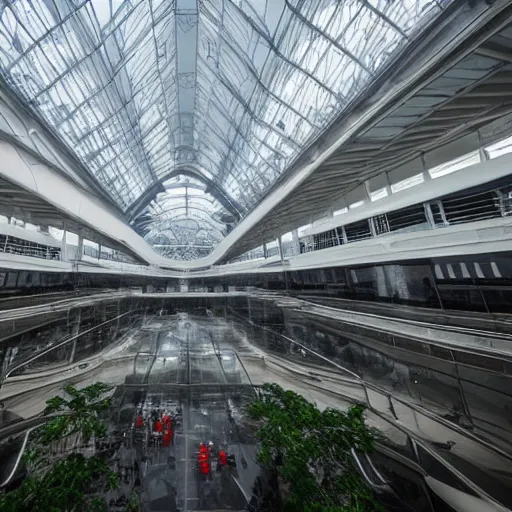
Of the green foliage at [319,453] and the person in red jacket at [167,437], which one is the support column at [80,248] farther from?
the green foliage at [319,453]

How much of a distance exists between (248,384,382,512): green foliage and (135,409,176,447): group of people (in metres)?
2.51

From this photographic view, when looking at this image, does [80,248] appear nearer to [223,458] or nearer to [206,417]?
[206,417]

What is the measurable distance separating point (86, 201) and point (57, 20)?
4.56 meters

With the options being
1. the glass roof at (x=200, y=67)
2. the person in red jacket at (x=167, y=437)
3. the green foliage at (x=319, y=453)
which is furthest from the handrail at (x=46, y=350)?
the glass roof at (x=200, y=67)

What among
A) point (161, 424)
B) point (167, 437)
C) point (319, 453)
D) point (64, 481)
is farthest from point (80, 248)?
point (319, 453)

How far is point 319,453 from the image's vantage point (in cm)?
361

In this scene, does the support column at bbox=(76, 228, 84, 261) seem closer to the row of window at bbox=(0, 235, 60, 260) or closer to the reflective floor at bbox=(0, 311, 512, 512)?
the row of window at bbox=(0, 235, 60, 260)

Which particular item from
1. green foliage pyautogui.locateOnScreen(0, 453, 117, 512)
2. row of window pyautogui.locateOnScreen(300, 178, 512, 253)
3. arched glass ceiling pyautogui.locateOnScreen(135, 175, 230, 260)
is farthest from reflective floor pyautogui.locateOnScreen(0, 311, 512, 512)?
arched glass ceiling pyautogui.locateOnScreen(135, 175, 230, 260)

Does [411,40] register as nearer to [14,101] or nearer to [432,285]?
[432,285]

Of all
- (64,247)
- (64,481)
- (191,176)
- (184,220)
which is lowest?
(64,481)

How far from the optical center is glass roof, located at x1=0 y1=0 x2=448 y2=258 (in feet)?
14.9

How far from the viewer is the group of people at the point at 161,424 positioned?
5.52m

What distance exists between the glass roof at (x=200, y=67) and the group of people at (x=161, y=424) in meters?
6.72

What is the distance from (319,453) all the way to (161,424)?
3.77 metres
